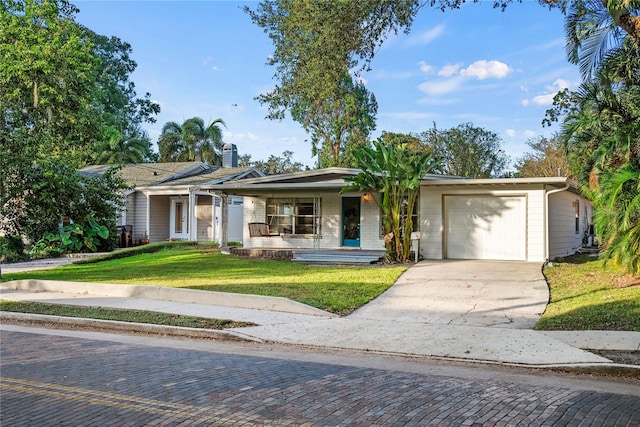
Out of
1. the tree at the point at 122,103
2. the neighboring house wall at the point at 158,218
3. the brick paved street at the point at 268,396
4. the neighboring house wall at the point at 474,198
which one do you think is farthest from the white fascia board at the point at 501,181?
the tree at the point at 122,103

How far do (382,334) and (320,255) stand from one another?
1003 centimetres

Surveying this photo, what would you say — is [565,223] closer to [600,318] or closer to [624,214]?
[624,214]

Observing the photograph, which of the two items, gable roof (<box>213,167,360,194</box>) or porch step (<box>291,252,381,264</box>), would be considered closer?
porch step (<box>291,252,381,264</box>)

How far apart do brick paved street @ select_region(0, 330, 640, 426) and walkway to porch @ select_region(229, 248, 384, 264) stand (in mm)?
11054

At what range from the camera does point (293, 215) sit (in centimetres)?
2183

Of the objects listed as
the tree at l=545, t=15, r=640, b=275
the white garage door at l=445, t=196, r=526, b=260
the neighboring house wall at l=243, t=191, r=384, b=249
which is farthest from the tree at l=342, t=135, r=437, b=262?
the tree at l=545, t=15, r=640, b=275

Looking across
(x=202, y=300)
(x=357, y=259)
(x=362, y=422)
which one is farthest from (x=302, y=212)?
(x=362, y=422)

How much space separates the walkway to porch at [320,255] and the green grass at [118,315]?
8534mm

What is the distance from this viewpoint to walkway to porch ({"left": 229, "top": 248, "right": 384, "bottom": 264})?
1786cm

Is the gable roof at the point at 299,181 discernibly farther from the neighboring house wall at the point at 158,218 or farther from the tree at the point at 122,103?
the tree at the point at 122,103

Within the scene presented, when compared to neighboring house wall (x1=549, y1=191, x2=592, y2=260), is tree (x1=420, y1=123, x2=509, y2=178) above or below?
above

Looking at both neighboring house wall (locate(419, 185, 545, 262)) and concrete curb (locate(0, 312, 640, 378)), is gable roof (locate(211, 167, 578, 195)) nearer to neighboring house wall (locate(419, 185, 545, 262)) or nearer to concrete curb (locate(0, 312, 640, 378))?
neighboring house wall (locate(419, 185, 545, 262))

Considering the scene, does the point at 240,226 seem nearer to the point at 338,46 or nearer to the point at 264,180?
the point at 264,180

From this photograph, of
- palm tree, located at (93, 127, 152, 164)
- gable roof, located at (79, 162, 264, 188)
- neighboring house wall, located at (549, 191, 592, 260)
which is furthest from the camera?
palm tree, located at (93, 127, 152, 164)
